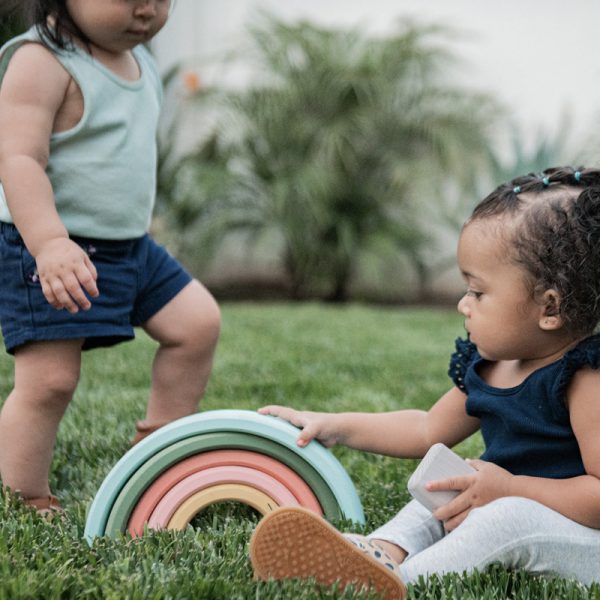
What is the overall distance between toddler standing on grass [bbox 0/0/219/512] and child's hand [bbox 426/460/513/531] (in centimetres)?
76

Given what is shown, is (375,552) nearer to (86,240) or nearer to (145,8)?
(86,240)

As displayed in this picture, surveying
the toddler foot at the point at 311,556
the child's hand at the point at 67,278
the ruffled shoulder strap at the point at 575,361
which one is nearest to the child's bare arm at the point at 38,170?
the child's hand at the point at 67,278

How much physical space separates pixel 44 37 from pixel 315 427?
1.01 metres

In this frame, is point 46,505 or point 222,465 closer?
point 222,465

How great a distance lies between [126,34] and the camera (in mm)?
2084

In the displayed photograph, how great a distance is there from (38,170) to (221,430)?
65 cm

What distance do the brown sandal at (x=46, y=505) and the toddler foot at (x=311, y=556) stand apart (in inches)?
24.5

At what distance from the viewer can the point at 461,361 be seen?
6.11 ft

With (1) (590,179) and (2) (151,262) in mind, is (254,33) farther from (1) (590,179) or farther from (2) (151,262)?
(1) (590,179)

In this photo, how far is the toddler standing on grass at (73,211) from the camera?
6.36 ft

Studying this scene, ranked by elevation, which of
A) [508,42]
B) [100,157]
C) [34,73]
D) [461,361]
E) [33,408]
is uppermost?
[508,42]

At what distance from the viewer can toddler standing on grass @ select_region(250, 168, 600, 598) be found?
1.55 m

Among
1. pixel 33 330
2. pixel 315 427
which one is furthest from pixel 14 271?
pixel 315 427

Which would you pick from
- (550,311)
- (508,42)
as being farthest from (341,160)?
(550,311)
